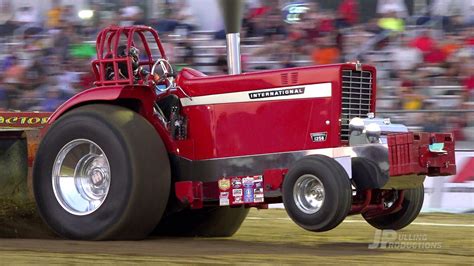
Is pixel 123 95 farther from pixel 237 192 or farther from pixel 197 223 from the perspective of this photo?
pixel 197 223

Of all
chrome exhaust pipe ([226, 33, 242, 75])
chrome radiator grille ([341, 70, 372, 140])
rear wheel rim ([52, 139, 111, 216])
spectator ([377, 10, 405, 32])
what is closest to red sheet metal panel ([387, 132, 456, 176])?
chrome radiator grille ([341, 70, 372, 140])

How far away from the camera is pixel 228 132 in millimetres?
6668

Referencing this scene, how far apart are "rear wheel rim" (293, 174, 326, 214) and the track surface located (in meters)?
0.28

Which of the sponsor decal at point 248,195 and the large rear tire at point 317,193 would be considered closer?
the large rear tire at point 317,193

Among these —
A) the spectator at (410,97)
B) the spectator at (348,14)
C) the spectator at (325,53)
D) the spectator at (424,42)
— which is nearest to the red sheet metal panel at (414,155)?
the spectator at (410,97)

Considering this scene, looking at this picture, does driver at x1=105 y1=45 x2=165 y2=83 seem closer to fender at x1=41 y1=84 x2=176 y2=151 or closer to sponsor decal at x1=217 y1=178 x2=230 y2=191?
fender at x1=41 y1=84 x2=176 y2=151

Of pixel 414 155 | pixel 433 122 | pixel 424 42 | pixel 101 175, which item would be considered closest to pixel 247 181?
pixel 101 175

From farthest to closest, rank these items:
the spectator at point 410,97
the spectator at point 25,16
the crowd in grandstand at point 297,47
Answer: the spectator at point 25,16
the crowd in grandstand at point 297,47
the spectator at point 410,97

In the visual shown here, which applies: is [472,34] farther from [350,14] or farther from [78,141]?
[78,141]

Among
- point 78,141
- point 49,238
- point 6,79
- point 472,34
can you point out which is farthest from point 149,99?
point 6,79

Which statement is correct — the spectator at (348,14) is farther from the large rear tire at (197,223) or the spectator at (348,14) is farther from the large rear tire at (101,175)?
the large rear tire at (101,175)

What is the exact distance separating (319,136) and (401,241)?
1.02 metres

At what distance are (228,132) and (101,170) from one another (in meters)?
0.96

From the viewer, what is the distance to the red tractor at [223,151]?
19.9 feet
